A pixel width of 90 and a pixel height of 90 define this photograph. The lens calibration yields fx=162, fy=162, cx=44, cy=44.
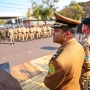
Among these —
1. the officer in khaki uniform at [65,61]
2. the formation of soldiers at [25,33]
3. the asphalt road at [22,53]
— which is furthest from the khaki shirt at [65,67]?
the formation of soldiers at [25,33]

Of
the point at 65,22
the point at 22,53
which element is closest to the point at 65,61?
the point at 65,22

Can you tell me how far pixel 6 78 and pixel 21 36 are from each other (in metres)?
13.2

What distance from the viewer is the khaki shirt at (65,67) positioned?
1433mm

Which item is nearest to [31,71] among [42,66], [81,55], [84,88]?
[42,66]

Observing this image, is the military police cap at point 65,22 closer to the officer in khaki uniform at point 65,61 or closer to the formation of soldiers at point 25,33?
the officer in khaki uniform at point 65,61

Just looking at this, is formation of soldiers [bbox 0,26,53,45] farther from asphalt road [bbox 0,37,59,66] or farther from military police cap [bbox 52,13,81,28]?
military police cap [bbox 52,13,81,28]

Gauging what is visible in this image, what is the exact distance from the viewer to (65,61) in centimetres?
144

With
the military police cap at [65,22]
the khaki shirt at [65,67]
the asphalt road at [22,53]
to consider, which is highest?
the military police cap at [65,22]

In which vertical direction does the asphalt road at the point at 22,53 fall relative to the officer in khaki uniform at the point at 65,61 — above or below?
below

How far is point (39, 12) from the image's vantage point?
876 inches

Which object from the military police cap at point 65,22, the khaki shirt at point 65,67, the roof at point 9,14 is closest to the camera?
the khaki shirt at point 65,67

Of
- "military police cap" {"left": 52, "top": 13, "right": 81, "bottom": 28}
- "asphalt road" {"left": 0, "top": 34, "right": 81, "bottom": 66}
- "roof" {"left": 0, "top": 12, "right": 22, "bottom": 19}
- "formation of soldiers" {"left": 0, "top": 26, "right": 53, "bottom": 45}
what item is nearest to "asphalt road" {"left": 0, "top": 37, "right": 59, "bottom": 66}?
"asphalt road" {"left": 0, "top": 34, "right": 81, "bottom": 66}

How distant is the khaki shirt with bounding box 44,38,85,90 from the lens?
1433 mm

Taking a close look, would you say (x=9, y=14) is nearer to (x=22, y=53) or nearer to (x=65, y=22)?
(x=22, y=53)
